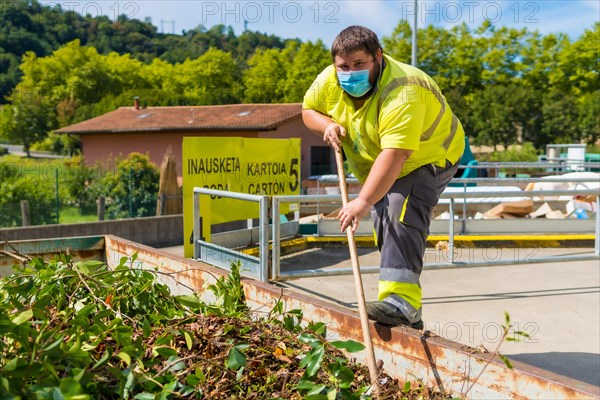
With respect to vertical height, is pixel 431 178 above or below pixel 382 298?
above

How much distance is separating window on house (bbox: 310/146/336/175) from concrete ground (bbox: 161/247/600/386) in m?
25.5

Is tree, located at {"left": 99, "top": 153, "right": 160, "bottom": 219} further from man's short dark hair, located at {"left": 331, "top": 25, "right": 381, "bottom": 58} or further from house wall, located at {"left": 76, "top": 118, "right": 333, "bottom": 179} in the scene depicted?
man's short dark hair, located at {"left": 331, "top": 25, "right": 381, "bottom": 58}

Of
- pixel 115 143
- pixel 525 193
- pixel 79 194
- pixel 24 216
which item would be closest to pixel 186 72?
pixel 115 143

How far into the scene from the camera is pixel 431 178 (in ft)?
10.2

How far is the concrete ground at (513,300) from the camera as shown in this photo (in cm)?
422

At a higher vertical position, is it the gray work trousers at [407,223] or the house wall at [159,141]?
the house wall at [159,141]

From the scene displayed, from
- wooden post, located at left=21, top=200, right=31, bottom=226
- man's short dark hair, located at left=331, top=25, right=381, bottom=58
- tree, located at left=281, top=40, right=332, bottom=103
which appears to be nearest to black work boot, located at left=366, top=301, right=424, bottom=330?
man's short dark hair, located at left=331, top=25, right=381, bottom=58

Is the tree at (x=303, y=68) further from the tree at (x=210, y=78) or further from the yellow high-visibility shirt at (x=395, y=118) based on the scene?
the yellow high-visibility shirt at (x=395, y=118)

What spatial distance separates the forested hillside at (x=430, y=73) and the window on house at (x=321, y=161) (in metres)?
13.3

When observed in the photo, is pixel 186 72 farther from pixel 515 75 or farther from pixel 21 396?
pixel 21 396

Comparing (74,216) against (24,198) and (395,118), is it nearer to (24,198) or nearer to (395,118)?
(24,198)

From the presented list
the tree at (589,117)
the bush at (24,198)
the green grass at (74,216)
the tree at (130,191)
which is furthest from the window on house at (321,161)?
the tree at (589,117)

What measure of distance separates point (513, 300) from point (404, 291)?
10.6 ft

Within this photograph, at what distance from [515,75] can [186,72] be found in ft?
115
